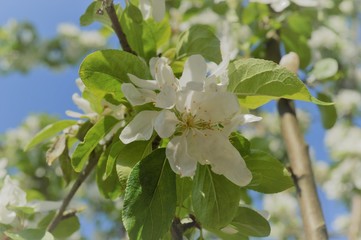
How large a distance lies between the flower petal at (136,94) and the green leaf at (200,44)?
21cm

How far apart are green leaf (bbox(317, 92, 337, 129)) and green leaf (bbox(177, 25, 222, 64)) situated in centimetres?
39

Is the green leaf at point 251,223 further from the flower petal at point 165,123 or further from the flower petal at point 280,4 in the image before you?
the flower petal at point 280,4

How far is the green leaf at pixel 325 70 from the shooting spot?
114cm

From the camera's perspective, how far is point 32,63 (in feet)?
14.5

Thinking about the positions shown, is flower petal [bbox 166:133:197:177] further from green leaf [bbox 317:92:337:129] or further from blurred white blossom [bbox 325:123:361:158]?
blurred white blossom [bbox 325:123:361:158]

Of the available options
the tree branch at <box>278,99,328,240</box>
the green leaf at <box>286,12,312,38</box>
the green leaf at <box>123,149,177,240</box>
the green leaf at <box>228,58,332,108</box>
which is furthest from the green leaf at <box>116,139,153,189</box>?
the green leaf at <box>286,12,312,38</box>

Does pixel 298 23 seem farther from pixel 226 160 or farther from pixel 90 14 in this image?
pixel 226 160

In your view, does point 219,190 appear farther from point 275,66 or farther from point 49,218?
point 49,218

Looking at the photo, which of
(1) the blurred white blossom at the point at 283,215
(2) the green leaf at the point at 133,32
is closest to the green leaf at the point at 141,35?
(2) the green leaf at the point at 133,32

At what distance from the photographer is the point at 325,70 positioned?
1148 millimetres

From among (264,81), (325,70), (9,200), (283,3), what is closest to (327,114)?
(325,70)

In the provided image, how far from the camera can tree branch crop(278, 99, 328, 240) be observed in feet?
3.14

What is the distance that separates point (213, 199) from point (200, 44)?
30 cm

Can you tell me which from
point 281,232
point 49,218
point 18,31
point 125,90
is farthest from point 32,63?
point 125,90
